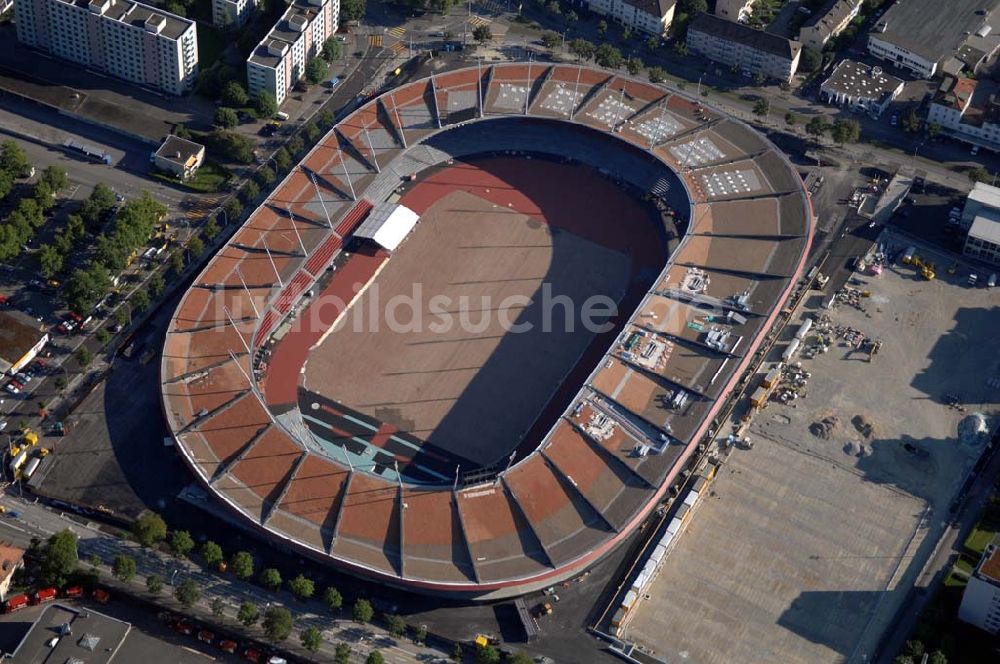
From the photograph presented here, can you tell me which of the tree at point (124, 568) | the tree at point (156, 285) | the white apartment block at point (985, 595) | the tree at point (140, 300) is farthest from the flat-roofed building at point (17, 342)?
the white apartment block at point (985, 595)

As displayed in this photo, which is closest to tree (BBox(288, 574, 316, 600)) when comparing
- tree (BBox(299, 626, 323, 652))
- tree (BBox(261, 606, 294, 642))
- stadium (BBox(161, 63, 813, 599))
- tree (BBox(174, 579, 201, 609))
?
tree (BBox(261, 606, 294, 642))

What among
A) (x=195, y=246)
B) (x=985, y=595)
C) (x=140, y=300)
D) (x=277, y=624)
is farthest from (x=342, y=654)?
(x=985, y=595)

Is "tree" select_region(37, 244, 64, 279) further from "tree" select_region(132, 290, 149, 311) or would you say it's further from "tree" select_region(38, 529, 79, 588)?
"tree" select_region(38, 529, 79, 588)

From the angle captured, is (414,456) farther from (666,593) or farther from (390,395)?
(666,593)

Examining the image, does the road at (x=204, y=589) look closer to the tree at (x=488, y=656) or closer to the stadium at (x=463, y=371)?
the tree at (x=488, y=656)

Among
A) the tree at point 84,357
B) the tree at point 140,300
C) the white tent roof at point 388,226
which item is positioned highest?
the white tent roof at point 388,226

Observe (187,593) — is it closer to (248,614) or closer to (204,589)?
→ (204,589)
